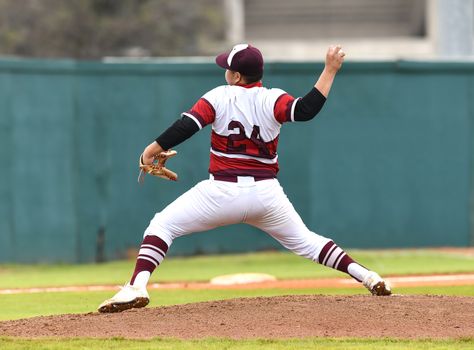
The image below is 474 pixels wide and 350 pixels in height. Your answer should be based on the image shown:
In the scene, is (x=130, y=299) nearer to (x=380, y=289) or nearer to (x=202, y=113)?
(x=202, y=113)

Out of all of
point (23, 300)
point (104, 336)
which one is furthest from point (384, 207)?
point (104, 336)

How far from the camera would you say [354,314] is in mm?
6832

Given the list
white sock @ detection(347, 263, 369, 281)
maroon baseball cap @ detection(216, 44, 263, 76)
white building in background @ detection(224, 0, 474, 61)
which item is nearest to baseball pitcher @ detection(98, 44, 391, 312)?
maroon baseball cap @ detection(216, 44, 263, 76)

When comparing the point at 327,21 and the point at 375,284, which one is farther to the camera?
the point at 327,21

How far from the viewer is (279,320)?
673 cm

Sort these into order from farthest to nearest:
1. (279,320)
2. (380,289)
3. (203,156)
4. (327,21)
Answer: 1. (327,21)
2. (203,156)
3. (380,289)
4. (279,320)

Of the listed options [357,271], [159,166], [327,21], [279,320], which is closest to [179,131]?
[159,166]

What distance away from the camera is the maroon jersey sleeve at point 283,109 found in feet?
22.5

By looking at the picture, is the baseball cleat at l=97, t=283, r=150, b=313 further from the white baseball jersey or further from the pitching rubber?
the pitching rubber

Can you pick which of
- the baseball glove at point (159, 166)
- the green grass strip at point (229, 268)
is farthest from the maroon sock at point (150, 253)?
the green grass strip at point (229, 268)

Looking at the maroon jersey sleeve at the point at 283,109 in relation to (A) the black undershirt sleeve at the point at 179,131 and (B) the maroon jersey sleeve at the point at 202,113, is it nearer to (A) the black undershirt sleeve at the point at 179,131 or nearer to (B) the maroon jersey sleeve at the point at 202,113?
(B) the maroon jersey sleeve at the point at 202,113

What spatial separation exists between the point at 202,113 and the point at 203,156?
7.59 metres

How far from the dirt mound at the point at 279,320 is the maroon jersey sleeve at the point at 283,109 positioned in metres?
1.31

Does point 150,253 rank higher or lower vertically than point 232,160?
lower
